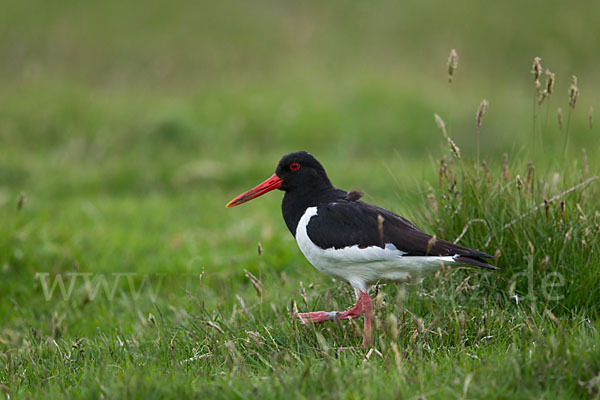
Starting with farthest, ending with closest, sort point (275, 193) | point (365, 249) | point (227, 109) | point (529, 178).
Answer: point (227, 109), point (275, 193), point (529, 178), point (365, 249)

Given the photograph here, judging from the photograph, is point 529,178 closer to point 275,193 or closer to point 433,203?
point 433,203

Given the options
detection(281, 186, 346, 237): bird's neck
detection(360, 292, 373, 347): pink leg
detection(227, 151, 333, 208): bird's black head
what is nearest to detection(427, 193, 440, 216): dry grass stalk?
detection(281, 186, 346, 237): bird's neck

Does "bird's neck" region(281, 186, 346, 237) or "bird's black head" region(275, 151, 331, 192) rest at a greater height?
"bird's black head" region(275, 151, 331, 192)

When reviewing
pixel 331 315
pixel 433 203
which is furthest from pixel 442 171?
pixel 331 315

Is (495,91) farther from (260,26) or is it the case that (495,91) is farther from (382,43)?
(260,26)

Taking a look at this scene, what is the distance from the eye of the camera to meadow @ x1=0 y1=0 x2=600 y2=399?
137 inches

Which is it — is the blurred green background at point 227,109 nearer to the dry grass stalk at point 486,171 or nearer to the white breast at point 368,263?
the dry grass stalk at point 486,171

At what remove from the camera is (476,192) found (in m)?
4.52

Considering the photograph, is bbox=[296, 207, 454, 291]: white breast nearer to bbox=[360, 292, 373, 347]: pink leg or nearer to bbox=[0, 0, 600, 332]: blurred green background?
bbox=[360, 292, 373, 347]: pink leg

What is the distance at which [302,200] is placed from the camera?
4574 mm

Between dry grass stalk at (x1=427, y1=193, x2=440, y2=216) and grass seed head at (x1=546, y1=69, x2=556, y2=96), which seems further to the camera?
dry grass stalk at (x1=427, y1=193, x2=440, y2=216)

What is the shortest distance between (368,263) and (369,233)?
19 cm

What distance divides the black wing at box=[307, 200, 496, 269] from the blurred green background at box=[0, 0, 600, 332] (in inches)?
41.8

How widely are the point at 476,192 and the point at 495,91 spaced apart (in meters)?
8.62
